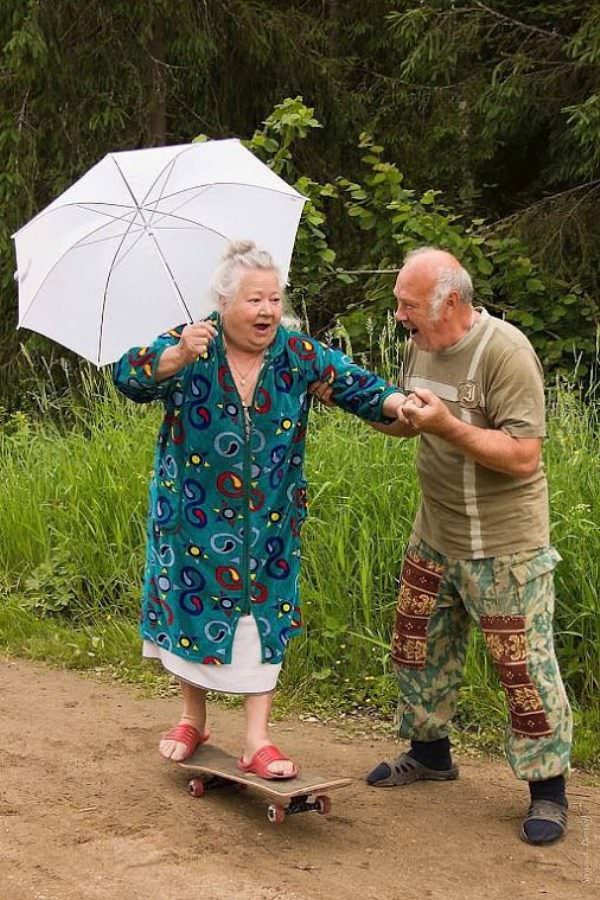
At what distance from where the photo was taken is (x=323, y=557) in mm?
5648

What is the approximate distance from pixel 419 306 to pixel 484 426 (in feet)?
1.31

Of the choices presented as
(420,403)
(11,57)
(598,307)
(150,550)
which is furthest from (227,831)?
(11,57)

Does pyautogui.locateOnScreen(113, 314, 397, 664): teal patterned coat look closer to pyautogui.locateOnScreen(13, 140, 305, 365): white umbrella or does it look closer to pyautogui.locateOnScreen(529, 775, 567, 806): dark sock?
pyautogui.locateOnScreen(13, 140, 305, 365): white umbrella

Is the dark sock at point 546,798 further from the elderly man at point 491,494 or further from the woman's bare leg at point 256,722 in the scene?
the woman's bare leg at point 256,722

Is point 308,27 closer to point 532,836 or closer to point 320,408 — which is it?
point 320,408

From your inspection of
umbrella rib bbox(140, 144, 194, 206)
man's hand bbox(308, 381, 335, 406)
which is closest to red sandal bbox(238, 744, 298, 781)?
man's hand bbox(308, 381, 335, 406)

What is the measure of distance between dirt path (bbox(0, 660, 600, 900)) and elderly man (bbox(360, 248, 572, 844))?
255 millimetres

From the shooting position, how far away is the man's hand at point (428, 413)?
140 inches

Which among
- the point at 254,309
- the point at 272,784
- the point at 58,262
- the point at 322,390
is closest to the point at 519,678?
the point at 272,784

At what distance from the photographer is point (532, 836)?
12.8ft

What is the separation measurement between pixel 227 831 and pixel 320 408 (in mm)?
3561

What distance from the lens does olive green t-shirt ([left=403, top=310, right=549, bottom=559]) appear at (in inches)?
146

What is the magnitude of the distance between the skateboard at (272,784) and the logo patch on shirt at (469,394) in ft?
3.85

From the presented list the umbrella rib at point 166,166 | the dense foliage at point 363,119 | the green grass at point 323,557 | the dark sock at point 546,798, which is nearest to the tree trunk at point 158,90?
the dense foliage at point 363,119
